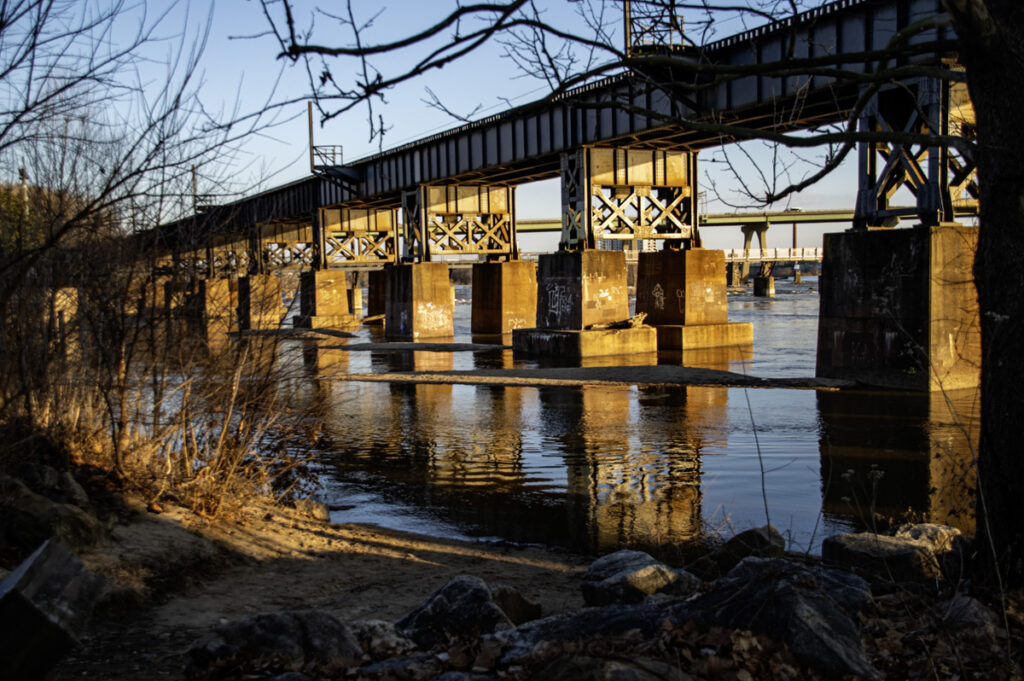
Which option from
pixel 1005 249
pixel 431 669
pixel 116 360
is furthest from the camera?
pixel 116 360

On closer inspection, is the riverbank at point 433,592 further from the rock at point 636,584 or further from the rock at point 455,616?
the rock at point 455,616

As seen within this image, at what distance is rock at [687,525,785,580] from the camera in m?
7.32

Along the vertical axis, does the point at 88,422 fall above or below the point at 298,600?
above

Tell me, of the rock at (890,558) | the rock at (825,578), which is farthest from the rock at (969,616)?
the rock at (890,558)

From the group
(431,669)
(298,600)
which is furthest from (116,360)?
(431,669)

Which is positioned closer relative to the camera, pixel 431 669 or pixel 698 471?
pixel 431 669

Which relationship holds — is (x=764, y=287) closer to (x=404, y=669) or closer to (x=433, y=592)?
(x=433, y=592)

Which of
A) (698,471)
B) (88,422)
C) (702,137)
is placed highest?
(702,137)

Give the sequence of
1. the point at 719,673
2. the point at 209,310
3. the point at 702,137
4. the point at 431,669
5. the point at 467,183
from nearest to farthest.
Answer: the point at 719,673
the point at 431,669
the point at 209,310
the point at 702,137
the point at 467,183

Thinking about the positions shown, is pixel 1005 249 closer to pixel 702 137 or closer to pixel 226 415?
pixel 226 415

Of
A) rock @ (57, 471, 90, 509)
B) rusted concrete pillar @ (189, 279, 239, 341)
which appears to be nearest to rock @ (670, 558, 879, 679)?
rock @ (57, 471, 90, 509)

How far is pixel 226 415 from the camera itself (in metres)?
9.58

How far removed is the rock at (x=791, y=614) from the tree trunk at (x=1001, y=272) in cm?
115

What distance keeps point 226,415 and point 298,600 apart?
9.85 ft
